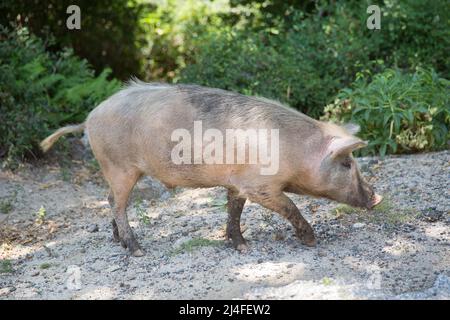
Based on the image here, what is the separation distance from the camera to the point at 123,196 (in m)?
6.01

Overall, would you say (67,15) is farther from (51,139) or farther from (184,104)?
(184,104)

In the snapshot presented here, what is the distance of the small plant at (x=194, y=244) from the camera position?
581 cm

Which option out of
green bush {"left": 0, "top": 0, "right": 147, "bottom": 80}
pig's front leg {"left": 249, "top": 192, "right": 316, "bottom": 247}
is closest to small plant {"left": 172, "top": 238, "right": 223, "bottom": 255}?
pig's front leg {"left": 249, "top": 192, "right": 316, "bottom": 247}

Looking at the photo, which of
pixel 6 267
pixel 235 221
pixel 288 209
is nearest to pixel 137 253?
pixel 235 221

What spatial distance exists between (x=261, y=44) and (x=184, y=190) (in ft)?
9.62

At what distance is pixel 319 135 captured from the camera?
18.6 ft

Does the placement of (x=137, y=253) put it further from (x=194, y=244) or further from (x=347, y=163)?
(x=347, y=163)

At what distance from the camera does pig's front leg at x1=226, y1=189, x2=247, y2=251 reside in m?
5.79

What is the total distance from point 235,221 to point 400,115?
8.84 feet

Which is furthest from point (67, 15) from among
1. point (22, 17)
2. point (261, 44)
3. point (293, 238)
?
point (293, 238)

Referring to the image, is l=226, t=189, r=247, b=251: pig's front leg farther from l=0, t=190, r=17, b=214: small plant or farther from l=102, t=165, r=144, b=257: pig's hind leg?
l=0, t=190, r=17, b=214: small plant

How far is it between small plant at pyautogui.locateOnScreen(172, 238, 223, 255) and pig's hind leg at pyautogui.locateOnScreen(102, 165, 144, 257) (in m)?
0.33

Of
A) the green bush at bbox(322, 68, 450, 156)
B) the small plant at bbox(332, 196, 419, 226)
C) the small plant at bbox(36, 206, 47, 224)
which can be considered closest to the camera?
the small plant at bbox(332, 196, 419, 226)
